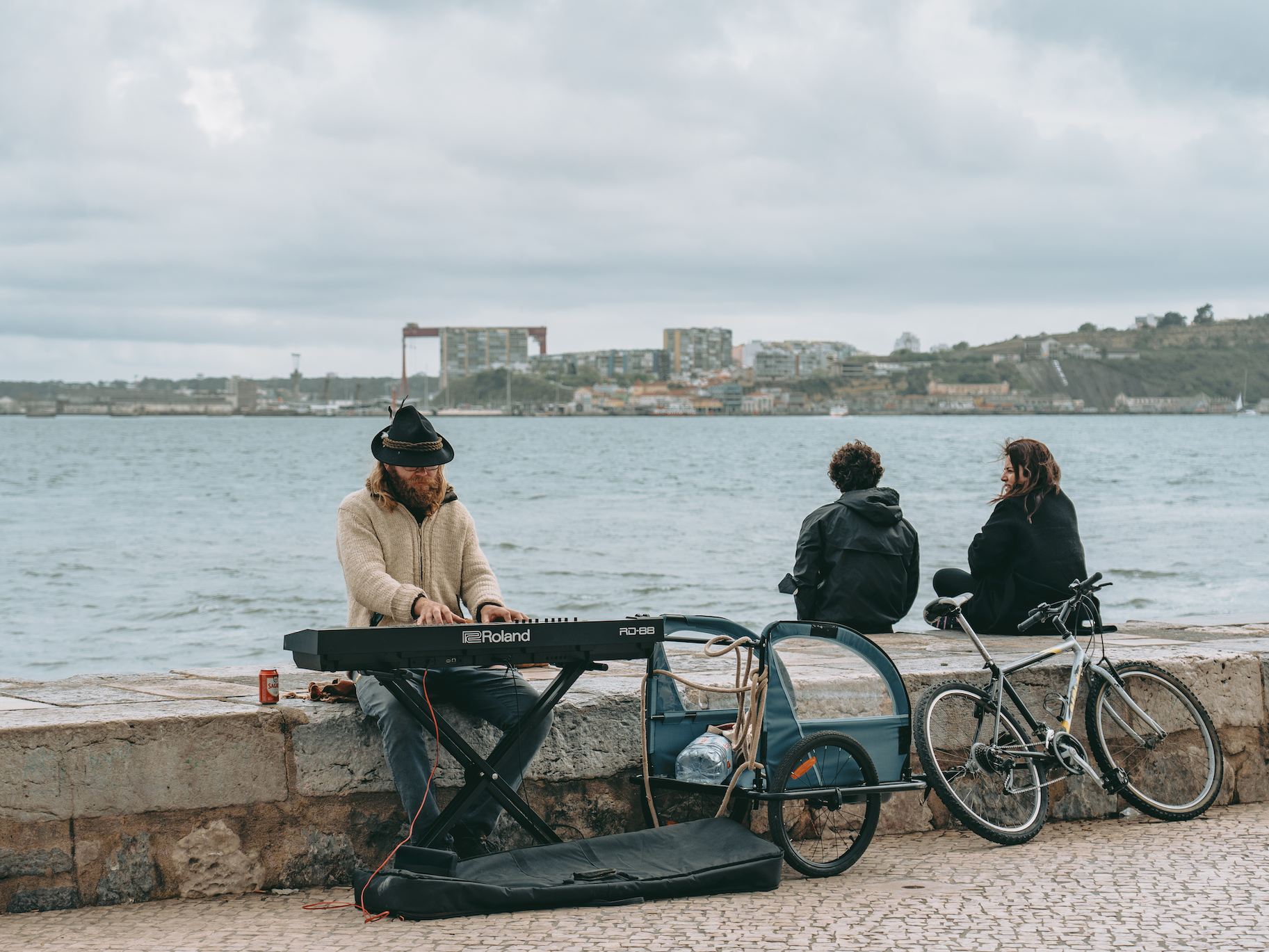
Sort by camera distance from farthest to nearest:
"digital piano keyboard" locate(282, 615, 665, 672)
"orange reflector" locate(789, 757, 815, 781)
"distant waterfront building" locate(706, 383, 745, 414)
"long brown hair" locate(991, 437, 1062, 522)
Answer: "distant waterfront building" locate(706, 383, 745, 414) < "long brown hair" locate(991, 437, 1062, 522) < "orange reflector" locate(789, 757, 815, 781) < "digital piano keyboard" locate(282, 615, 665, 672)

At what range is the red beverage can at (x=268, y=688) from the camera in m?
4.20

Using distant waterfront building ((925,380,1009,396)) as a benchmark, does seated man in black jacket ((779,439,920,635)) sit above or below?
below

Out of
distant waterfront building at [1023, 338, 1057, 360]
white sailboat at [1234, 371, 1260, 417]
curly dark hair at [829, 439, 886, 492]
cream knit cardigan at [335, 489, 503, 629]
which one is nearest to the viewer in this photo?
cream knit cardigan at [335, 489, 503, 629]

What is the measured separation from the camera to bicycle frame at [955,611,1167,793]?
480 cm

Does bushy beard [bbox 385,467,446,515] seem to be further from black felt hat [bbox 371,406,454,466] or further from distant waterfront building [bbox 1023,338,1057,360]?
distant waterfront building [bbox 1023,338,1057,360]

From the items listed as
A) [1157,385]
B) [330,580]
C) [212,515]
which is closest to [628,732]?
[330,580]

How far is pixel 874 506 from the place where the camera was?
6.55m

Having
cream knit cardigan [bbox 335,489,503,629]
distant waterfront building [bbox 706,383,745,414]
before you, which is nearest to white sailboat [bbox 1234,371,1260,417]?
distant waterfront building [bbox 706,383,745,414]

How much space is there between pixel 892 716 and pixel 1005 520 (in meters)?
2.21

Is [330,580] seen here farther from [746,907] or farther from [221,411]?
[221,411]

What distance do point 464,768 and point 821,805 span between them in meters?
1.23

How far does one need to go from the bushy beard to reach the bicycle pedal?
2.85 metres

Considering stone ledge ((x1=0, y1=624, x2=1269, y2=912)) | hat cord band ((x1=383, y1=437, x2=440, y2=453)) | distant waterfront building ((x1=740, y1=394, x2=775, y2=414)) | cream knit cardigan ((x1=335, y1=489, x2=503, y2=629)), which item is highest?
distant waterfront building ((x1=740, y1=394, x2=775, y2=414))

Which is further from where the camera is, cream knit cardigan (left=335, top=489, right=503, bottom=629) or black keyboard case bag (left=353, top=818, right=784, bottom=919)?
cream knit cardigan (left=335, top=489, right=503, bottom=629)
